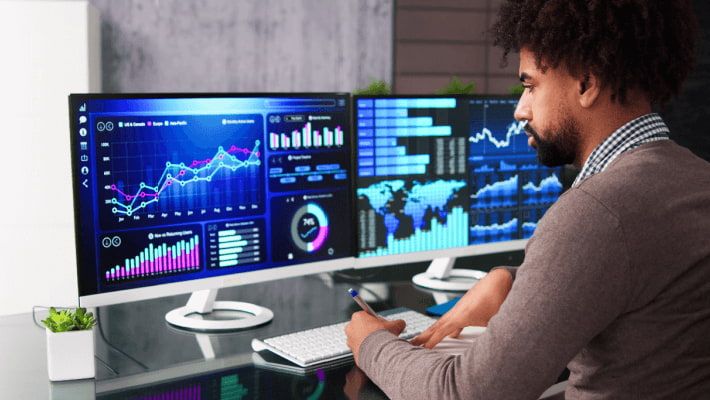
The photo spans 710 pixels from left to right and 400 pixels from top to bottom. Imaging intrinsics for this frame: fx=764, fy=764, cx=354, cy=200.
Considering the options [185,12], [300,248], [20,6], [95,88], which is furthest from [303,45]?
[300,248]

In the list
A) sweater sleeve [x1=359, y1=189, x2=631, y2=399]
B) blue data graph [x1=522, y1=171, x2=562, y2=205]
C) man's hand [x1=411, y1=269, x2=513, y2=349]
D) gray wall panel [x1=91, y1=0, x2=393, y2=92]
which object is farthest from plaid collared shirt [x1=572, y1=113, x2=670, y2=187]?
gray wall panel [x1=91, y1=0, x2=393, y2=92]

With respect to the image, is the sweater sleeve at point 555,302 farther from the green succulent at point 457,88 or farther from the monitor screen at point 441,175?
the green succulent at point 457,88

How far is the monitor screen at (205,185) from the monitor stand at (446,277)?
1.00ft

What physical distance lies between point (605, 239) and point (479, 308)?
621mm

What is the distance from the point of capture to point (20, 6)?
337 centimetres

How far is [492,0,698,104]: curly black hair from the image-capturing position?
3.74ft

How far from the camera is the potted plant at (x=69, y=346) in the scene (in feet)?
4.52

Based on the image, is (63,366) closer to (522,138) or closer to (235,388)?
(235,388)

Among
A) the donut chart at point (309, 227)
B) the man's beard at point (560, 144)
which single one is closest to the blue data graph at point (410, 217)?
the donut chart at point (309, 227)

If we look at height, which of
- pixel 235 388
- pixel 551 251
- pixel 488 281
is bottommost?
pixel 235 388

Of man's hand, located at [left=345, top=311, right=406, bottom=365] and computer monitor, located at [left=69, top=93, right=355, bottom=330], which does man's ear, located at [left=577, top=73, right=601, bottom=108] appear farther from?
computer monitor, located at [left=69, top=93, right=355, bottom=330]

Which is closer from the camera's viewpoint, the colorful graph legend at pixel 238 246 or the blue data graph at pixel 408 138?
the colorful graph legend at pixel 238 246

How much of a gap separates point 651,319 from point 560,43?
1.42 ft

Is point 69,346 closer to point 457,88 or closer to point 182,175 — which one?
point 182,175
